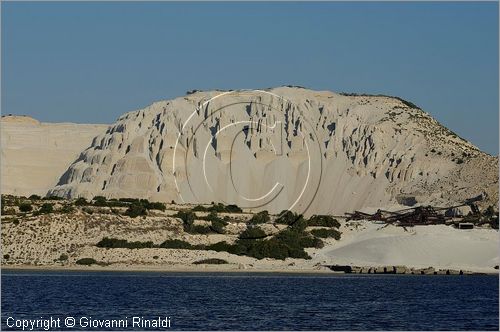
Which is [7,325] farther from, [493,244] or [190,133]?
[190,133]

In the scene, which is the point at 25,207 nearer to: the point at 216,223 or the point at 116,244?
the point at 116,244

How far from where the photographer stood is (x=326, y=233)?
9600 cm

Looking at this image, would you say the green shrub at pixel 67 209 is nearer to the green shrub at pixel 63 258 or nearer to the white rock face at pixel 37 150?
the green shrub at pixel 63 258

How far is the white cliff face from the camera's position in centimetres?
13062

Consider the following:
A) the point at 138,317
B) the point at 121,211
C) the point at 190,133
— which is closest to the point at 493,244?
the point at 121,211

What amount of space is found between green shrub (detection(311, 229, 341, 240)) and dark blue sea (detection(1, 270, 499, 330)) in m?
18.4

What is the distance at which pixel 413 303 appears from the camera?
54.9 m

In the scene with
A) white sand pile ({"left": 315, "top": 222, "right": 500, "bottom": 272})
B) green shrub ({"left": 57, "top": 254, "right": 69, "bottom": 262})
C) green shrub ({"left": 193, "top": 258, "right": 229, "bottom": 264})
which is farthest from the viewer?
white sand pile ({"left": 315, "top": 222, "right": 500, "bottom": 272})

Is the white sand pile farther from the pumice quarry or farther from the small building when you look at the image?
the small building

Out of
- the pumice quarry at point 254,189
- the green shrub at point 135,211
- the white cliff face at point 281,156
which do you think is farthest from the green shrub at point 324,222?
the white cliff face at point 281,156

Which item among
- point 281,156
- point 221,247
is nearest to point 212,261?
point 221,247

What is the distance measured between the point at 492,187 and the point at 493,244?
32.0 m

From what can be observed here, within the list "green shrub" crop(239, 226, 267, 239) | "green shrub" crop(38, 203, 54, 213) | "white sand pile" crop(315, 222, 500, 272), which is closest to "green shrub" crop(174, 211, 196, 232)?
"green shrub" crop(239, 226, 267, 239)

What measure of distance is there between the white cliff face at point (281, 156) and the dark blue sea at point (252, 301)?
52.6 metres
